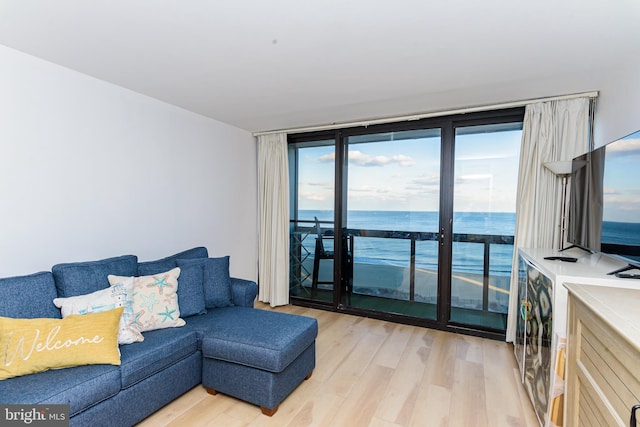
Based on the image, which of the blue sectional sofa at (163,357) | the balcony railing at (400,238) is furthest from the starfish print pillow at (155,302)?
the balcony railing at (400,238)

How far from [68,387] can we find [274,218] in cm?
282

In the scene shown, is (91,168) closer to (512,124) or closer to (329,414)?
(329,414)

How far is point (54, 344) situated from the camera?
1658 mm

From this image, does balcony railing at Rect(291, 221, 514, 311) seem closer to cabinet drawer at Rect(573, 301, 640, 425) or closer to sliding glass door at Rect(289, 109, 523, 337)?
sliding glass door at Rect(289, 109, 523, 337)

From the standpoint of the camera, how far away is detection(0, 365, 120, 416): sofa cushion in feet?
4.74

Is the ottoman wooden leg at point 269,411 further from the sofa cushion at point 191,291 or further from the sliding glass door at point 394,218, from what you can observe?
the sliding glass door at point 394,218

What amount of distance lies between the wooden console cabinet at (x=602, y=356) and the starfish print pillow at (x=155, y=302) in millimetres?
2416

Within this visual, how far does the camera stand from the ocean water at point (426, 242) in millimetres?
3203

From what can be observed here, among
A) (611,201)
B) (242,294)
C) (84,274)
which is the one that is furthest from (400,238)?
(84,274)

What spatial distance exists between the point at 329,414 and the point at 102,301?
167 centimetres

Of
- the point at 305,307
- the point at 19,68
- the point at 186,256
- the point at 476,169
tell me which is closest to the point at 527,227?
the point at 476,169

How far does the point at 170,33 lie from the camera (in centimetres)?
181

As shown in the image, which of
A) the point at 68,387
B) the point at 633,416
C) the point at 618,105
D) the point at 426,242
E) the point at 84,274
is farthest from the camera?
the point at 426,242

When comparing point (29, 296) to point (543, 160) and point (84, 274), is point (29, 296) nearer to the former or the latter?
point (84, 274)
